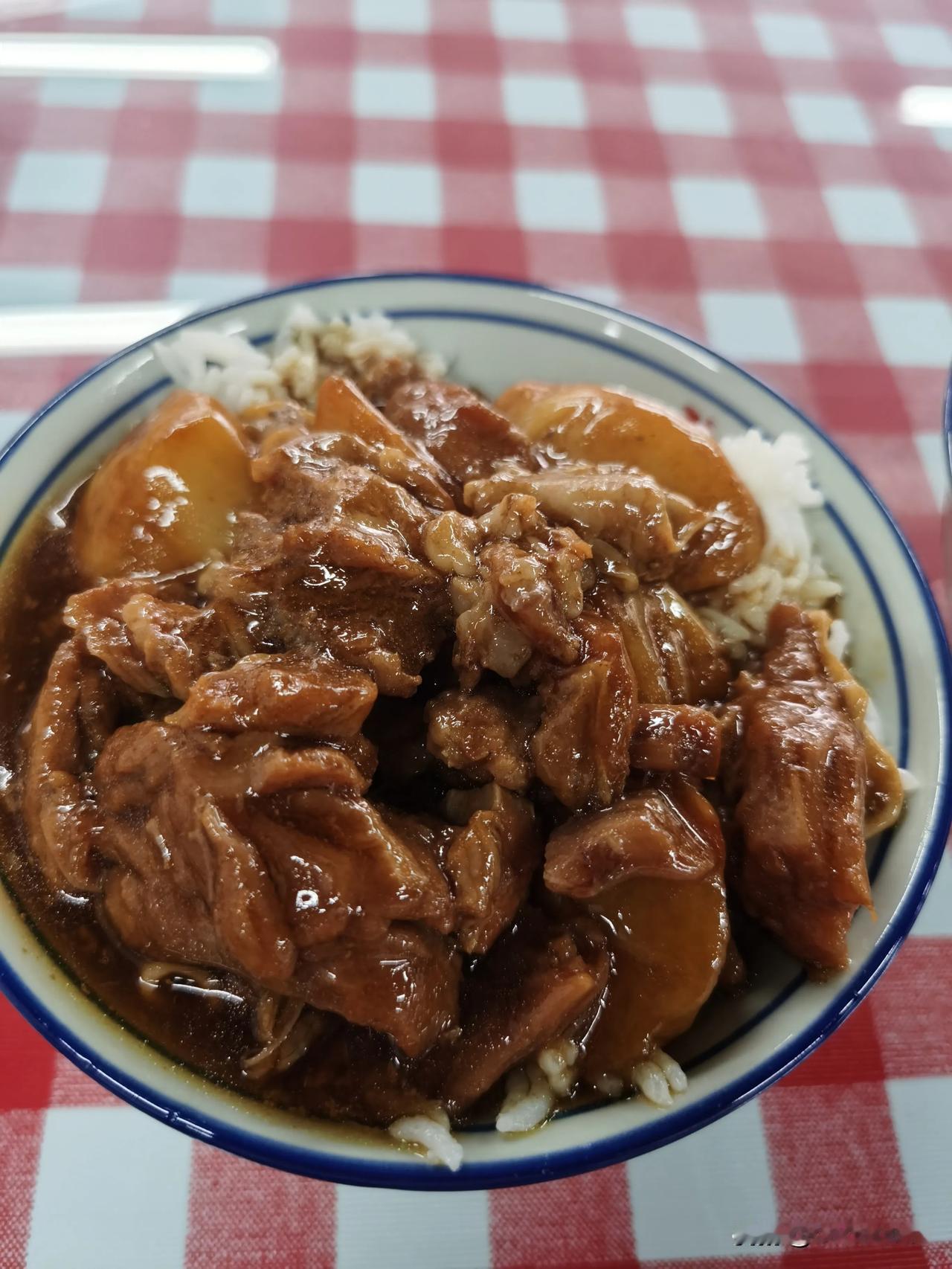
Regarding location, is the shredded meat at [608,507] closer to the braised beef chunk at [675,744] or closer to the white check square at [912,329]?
the braised beef chunk at [675,744]

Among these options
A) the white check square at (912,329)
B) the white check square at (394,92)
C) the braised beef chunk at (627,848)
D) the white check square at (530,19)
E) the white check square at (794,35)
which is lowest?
the braised beef chunk at (627,848)

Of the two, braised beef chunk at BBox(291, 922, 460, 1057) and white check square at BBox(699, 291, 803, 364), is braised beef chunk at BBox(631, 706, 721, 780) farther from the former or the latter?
white check square at BBox(699, 291, 803, 364)

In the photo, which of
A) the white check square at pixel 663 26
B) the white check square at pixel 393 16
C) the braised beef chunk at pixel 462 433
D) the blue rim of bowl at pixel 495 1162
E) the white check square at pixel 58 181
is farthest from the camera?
the white check square at pixel 663 26

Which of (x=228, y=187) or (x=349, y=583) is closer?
(x=349, y=583)

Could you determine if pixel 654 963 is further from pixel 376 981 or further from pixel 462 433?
pixel 462 433

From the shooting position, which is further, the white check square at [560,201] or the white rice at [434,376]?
the white check square at [560,201]

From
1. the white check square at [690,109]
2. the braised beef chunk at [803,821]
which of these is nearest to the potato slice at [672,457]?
the braised beef chunk at [803,821]

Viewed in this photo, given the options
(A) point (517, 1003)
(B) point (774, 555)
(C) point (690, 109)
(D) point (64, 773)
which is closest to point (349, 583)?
(D) point (64, 773)
